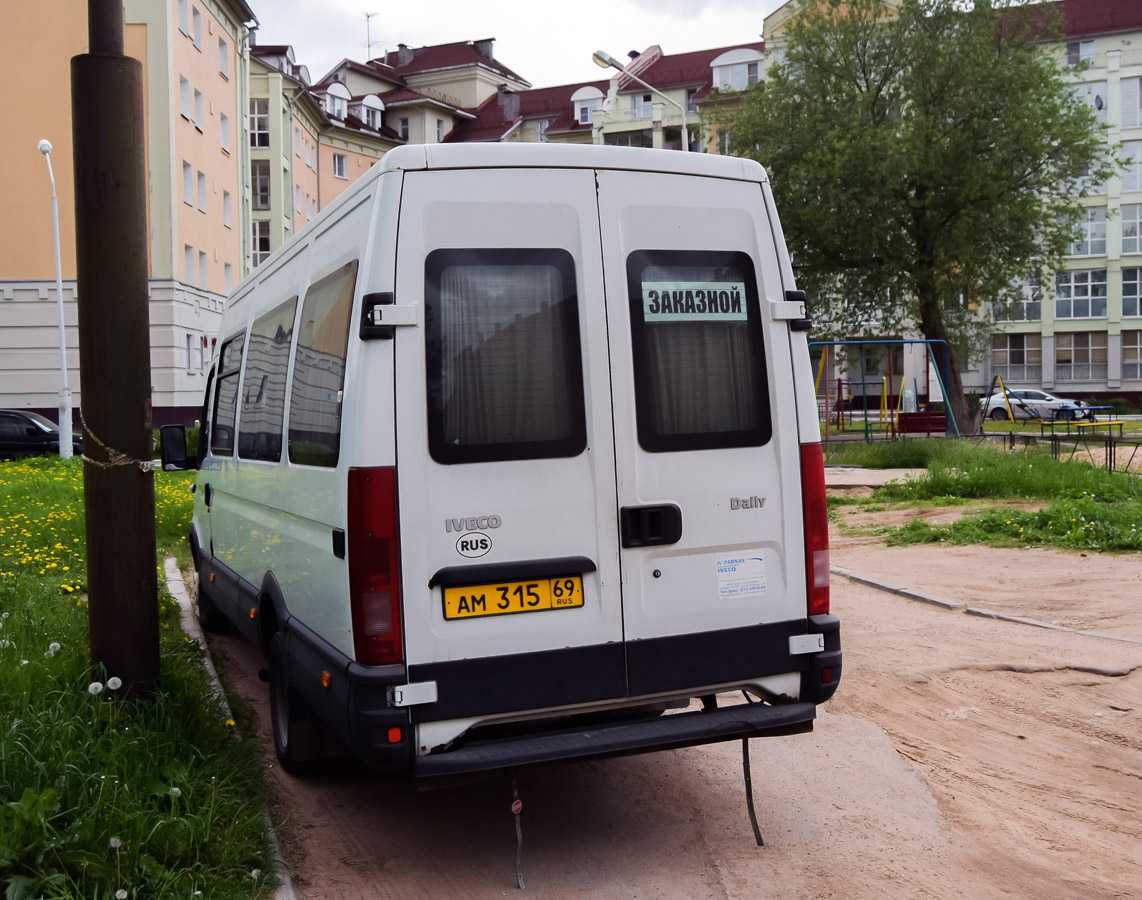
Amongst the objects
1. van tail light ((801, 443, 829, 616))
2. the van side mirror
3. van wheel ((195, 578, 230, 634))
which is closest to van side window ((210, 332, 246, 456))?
the van side mirror

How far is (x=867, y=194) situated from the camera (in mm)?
32938

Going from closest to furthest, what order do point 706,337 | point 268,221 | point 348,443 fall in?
point 348,443
point 706,337
point 268,221

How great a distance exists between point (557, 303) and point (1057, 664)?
15.0ft

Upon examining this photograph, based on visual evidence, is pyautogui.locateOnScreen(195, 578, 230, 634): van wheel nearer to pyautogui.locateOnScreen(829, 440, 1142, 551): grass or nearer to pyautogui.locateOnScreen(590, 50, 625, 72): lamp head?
pyautogui.locateOnScreen(829, 440, 1142, 551): grass

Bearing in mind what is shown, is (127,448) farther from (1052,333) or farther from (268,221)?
(1052,333)

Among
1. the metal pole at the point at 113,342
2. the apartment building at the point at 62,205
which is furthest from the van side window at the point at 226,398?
the apartment building at the point at 62,205

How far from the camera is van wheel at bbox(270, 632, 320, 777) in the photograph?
536 centimetres

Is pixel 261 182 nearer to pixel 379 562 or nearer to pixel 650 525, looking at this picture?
pixel 650 525

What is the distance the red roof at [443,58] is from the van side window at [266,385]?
78384mm

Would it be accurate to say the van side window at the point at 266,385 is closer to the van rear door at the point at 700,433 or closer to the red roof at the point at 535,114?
the van rear door at the point at 700,433

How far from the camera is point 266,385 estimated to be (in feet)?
19.9

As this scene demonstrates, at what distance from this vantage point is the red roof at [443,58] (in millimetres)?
81688

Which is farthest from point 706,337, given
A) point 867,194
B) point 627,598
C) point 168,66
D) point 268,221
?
point 268,221

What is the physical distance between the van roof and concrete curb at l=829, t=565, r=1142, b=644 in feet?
15.9
